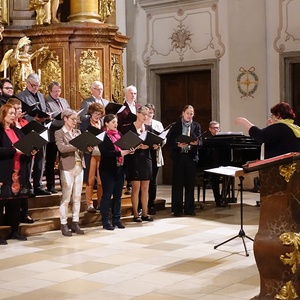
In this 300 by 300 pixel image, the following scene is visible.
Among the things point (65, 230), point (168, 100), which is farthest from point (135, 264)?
point (168, 100)

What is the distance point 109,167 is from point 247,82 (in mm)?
5298

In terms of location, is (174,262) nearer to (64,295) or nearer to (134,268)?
(134,268)

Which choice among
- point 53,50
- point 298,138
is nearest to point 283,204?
point 298,138

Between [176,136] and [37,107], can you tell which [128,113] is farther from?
[37,107]

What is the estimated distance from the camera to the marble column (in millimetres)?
10078

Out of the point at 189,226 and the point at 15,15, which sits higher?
the point at 15,15

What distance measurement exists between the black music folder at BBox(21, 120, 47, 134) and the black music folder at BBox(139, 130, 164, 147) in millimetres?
1330

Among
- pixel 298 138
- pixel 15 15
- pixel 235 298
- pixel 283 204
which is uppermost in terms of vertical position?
pixel 15 15

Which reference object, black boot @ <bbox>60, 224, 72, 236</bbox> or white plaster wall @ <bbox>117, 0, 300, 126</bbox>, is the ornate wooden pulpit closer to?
black boot @ <bbox>60, 224, 72, 236</bbox>

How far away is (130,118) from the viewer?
8562 millimetres

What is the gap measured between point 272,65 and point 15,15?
470 cm

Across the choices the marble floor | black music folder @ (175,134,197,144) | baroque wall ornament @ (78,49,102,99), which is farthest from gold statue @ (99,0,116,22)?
the marble floor

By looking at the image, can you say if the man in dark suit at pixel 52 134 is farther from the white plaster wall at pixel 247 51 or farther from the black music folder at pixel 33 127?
the white plaster wall at pixel 247 51

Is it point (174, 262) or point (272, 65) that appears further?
point (272, 65)
